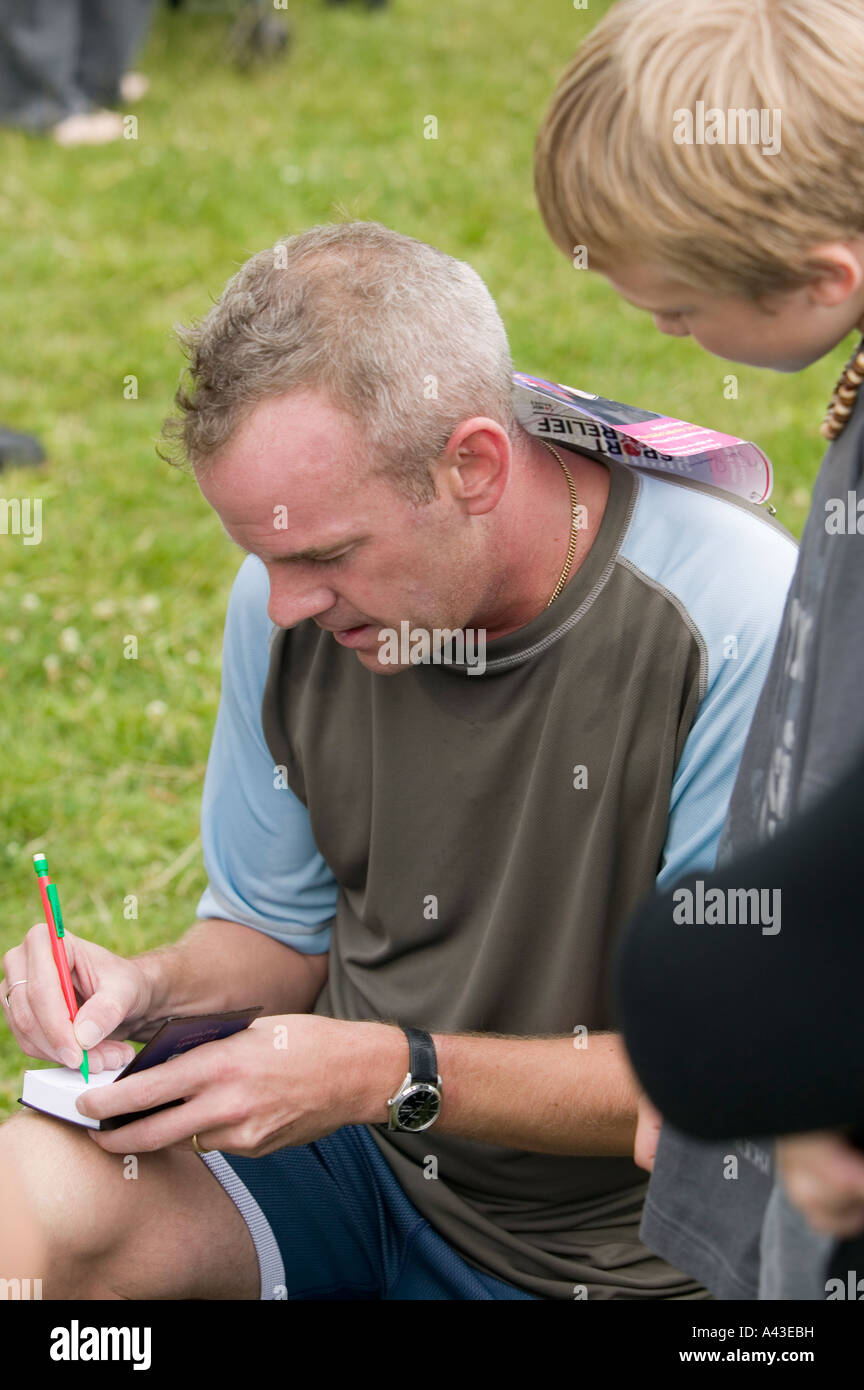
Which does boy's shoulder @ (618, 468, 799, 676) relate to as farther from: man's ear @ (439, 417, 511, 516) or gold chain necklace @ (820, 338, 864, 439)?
gold chain necklace @ (820, 338, 864, 439)

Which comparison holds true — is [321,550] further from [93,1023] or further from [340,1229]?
[340,1229]

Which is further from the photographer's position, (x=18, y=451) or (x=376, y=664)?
(x=18, y=451)

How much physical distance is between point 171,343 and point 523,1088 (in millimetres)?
3672

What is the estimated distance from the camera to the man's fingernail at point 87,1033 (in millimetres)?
1946

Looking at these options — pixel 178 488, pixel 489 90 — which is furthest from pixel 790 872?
pixel 489 90

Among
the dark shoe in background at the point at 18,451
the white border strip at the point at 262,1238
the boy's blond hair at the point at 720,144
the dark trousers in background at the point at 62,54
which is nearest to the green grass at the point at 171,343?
the dark shoe in background at the point at 18,451

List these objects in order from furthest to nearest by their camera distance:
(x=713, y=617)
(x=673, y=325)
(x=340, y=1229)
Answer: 1. (x=340, y=1229)
2. (x=713, y=617)
3. (x=673, y=325)

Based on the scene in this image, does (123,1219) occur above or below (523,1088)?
below

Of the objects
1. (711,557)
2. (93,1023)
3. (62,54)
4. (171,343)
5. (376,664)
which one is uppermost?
(62,54)

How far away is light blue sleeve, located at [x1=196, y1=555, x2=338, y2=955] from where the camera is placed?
2.18m

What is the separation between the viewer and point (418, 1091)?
74.0 inches

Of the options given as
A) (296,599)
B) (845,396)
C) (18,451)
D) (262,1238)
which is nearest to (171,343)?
(18,451)
